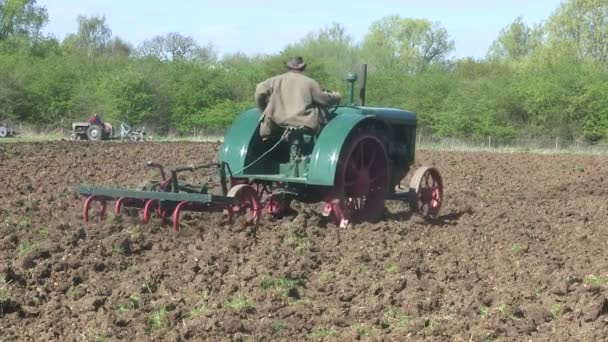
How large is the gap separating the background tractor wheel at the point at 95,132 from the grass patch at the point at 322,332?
29654 millimetres

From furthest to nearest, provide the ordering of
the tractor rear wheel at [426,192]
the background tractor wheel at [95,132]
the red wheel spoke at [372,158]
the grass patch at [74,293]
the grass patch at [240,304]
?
the background tractor wheel at [95,132], the tractor rear wheel at [426,192], the red wheel spoke at [372,158], the grass patch at [74,293], the grass patch at [240,304]

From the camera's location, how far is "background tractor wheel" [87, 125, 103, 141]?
3459 centimetres

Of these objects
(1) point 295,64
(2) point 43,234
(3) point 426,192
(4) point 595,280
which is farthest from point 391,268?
(3) point 426,192

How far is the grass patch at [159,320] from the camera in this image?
235 inches

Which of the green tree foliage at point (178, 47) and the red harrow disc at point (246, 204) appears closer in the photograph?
the red harrow disc at point (246, 204)

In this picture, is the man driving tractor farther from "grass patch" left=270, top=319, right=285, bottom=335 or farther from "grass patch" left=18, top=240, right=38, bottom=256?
"grass patch" left=270, top=319, right=285, bottom=335

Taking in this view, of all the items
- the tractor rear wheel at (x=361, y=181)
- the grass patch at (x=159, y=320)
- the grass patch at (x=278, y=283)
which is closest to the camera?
the grass patch at (x=159, y=320)

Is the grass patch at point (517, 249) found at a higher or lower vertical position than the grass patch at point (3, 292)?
higher

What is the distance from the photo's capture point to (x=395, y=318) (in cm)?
617

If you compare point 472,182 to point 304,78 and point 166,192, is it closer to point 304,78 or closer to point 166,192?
point 304,78

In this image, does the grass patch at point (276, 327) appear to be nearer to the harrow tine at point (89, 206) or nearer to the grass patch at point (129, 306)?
the grass patch at point (129, 306)

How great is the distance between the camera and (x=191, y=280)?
7133 mm

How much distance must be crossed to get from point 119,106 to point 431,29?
107ft

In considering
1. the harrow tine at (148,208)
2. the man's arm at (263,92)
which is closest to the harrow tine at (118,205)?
the harrow tine at (148,208)
